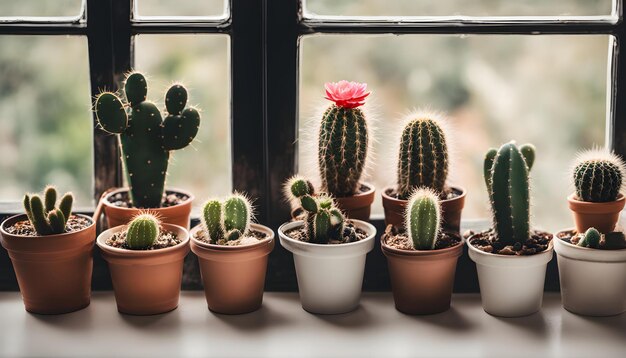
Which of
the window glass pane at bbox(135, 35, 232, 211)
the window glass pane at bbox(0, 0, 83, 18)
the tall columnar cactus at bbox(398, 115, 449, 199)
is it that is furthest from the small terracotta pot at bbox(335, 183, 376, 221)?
the window glass pane at bbox(0, 0, 83, 18)

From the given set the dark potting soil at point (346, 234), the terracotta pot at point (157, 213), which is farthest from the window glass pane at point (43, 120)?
the dark potting soil at point (346, 234)

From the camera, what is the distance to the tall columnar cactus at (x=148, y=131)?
1.81 m

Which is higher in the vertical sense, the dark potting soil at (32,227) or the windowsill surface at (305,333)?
the dark potting soil at (32,227)

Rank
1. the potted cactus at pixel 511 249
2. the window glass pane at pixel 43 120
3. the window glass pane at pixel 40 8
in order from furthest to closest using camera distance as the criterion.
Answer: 1. the window glass pane at pixel 43 120
2. the window glass pane at pixel 40 8
3. the potted cactus at pixel 511 249

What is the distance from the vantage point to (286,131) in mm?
1923

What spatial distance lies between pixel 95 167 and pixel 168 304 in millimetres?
451

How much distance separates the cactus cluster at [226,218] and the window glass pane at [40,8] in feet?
2.14

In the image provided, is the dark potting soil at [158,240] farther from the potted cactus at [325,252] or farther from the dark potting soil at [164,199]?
the potted cactus at [325,252]

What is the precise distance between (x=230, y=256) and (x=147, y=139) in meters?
0.37

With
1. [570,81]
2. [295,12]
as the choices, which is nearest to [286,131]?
[295,12]

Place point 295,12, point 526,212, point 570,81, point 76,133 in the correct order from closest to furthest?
point 526,212 < point 295,12 < point 76,133 < point 570,81

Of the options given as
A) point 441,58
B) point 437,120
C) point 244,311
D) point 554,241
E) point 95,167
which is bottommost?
point 244,311

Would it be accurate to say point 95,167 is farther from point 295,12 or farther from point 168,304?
point 295,12

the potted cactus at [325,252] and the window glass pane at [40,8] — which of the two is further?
the window glass pane at [40,8]
